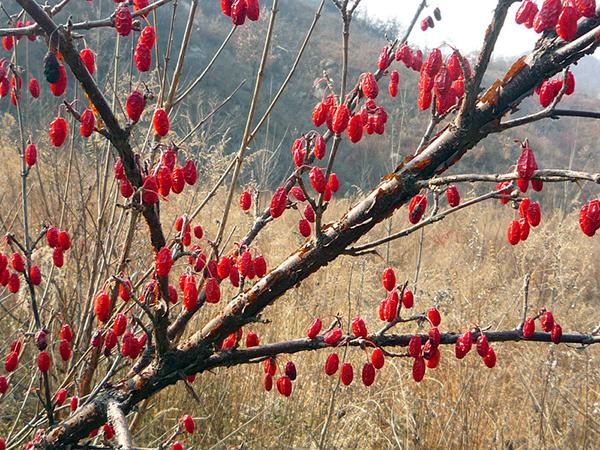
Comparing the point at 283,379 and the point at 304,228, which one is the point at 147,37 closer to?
the point at 304,228

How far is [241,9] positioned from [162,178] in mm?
382

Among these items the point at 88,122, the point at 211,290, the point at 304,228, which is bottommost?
the point at 211,290

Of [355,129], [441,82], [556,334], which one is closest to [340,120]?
[355,129]

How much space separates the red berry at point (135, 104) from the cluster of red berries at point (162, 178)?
3.4 inches

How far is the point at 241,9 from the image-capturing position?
0.90 meters

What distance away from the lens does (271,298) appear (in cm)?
90

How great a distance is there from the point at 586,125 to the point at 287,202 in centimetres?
2769

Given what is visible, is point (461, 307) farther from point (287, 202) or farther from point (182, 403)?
point (287, 202)

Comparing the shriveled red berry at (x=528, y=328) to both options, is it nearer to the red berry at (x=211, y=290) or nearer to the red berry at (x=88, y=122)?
the red berry at (x=211, y=290)

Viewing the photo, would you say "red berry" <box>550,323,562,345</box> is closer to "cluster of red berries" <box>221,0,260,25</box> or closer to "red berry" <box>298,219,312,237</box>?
"red berry" <box>298,219,312,237</box>

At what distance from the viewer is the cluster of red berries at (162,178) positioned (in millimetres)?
740

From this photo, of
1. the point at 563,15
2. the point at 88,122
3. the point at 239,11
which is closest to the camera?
the point at 563,15

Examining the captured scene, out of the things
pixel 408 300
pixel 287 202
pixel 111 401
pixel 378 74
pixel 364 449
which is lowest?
pixel 364 449

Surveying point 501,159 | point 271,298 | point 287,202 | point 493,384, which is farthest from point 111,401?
point 501,159
